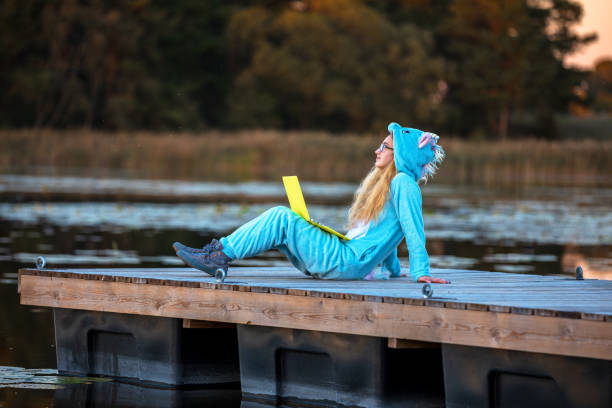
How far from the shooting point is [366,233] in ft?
23.1

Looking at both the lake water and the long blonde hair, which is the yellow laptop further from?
the lake water

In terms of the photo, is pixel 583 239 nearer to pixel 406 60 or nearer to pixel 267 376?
pixel 267 376

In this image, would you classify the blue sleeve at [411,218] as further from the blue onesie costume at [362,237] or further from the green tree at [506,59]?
the green tree at [506,59]

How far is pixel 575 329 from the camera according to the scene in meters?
5.15

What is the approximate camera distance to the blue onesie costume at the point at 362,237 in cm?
667

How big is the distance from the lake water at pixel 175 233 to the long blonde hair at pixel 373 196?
1270 mm

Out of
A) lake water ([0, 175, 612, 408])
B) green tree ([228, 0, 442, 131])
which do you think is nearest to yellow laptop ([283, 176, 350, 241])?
lake water ([0, 175, 612, 408])

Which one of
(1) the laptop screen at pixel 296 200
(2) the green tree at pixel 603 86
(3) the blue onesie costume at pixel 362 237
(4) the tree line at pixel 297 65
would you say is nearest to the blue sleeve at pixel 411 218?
(3) the blue onesie costume at pixel 362 237

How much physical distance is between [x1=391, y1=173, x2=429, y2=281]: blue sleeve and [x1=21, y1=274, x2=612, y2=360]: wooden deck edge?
1.01 m

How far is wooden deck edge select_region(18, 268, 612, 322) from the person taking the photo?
5.24 m

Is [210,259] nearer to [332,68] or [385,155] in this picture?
[385,155]

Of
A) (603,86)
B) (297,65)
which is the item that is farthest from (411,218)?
(603,86)

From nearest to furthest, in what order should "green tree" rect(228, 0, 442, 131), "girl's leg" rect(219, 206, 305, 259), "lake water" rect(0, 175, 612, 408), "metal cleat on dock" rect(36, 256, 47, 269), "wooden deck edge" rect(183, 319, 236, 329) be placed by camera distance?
"wooden deck edge" rect(183, 319, 236, 329) < "girl's leg" rect(219, 206, 305, 259) < "lake water" rect(0, 175, 612, 408) < "metal cleat on dock" rect(36, 256, 47, 269) < "green tree" rect(228, 0, 442, 131)

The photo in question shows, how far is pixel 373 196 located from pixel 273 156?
34.5 metres
